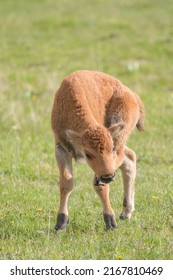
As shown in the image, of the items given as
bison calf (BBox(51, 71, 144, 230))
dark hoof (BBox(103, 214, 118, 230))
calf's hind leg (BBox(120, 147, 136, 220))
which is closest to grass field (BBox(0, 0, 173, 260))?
dark hoof (BBox(103, 214, 118, 230))

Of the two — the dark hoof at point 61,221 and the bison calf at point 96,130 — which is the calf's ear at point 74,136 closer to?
the bison calf at point 96,130

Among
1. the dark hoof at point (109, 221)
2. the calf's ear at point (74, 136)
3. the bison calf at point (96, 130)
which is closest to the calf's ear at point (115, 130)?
the bison calf at point (96, 130)

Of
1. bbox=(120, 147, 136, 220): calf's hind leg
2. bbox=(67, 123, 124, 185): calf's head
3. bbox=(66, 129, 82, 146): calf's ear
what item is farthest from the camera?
bbox=(120, 147, 136, 220): calf's hind leg

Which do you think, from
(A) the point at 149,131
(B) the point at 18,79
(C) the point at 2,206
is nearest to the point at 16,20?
(B) the point at 18,79

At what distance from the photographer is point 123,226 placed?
26.3 feet

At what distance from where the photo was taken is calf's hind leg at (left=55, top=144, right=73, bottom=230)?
7.84 meters

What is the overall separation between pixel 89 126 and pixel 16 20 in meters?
20.9

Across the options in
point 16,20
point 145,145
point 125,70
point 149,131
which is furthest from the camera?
point 16,20

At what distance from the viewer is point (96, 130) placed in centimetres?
725

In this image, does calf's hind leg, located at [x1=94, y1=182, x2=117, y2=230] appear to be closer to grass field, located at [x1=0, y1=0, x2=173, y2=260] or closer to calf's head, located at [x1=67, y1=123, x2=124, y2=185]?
grass field, located at [x1=0, y1=0, x2=173, y2=260]

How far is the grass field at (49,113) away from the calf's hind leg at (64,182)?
0.14 metres

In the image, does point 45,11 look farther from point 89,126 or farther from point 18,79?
point 89,126

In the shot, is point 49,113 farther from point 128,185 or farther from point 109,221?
point 109,221

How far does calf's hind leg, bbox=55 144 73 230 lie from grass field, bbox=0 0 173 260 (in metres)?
0.14
